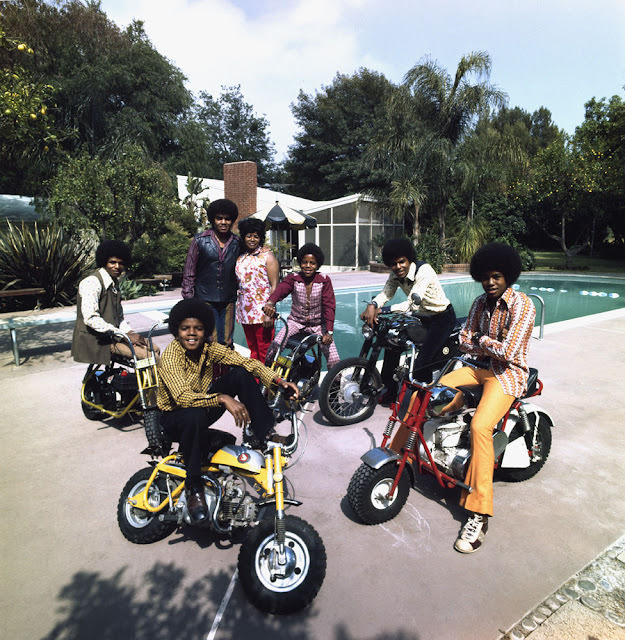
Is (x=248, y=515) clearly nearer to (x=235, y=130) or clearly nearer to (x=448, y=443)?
(x=448, y=443)

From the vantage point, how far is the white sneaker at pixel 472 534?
Result: 2598 mm

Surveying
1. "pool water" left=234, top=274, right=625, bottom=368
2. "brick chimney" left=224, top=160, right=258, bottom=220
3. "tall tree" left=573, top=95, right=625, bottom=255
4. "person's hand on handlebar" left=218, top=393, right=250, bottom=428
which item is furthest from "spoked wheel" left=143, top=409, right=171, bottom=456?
"tall tree" left=573, top=95, right=625, bottom=255

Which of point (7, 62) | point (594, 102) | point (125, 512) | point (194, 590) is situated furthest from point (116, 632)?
point (7, 62)

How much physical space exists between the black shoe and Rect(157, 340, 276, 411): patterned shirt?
459mm

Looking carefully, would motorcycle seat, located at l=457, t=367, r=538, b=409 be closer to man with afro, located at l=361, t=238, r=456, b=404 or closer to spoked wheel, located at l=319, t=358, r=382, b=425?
man with afro, located at l=361, t=238, r=456, b=404

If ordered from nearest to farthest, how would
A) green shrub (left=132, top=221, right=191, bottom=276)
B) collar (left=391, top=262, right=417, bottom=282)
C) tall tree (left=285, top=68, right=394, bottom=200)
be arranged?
collar (left=391, top=262, right=417, bottom=282) < green shrub (left=132, top=221, right=191, bottom=276) < tall tree (left=285, top=68, right=394, bottom=200)

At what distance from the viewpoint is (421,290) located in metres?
4.09

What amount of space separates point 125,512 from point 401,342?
2616 mm

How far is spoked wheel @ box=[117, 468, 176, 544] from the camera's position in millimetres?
2668

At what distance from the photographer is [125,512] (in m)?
2.68

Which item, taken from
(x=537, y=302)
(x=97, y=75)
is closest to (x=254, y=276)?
(x=537, y=302)

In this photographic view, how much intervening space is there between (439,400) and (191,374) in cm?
153

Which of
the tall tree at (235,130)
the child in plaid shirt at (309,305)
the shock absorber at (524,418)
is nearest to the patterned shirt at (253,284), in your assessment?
the child in plaid shirt at (309,305)

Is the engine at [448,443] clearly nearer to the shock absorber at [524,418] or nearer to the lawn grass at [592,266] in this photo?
the shock absorber at [524,418]
